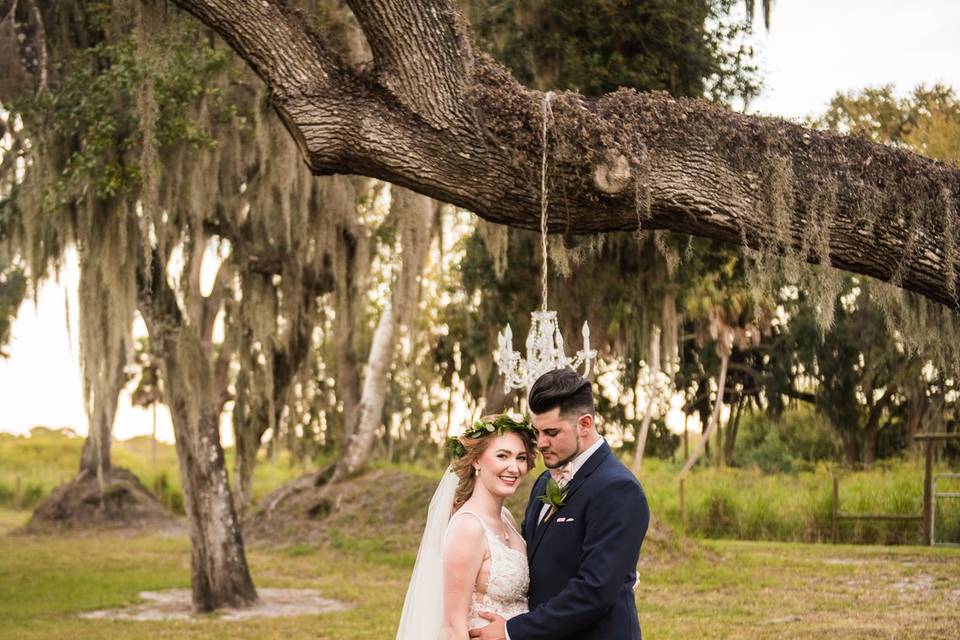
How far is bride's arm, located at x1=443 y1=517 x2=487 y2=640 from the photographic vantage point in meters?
3.66

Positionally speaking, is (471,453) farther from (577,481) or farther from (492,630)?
(492,630)

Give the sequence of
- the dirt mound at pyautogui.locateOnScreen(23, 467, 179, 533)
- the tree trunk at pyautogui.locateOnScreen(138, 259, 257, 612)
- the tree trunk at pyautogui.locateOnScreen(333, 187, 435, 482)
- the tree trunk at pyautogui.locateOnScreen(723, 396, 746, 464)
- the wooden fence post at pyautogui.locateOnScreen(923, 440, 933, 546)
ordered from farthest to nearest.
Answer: the tree trunk at pyautogui.locateOnScreen(723, 396, 746, 464) < the dirt mound at pyautogui.locateOnScreen(23, 467, 179, 533) < the tree trunk at pyautogui.locateOnScreen(333, 187, 435, 482) < the wooden fence post at pyautogui.locateOnScreen(923, 440, 933, 546) < the tree trunk at pyautogui.locateOnScreen(138, 259, 257, 612)

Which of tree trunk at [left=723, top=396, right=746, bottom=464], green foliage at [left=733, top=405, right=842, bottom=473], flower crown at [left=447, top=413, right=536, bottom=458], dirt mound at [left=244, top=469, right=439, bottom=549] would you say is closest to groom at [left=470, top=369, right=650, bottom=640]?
flower crown at [left=447, top=413, right=536, bottom=458]

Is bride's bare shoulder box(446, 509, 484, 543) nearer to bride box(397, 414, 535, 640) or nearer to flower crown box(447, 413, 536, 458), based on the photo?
bride box(397, 414, 535, 640)

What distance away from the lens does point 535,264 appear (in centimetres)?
1327

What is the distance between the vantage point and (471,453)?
3889mm

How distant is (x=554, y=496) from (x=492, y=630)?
1.57 feet

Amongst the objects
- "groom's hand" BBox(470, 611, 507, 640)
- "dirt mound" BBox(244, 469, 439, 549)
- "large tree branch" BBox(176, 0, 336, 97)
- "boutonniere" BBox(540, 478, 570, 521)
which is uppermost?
"large tree branch" BBox(176, 0, 336, 97)

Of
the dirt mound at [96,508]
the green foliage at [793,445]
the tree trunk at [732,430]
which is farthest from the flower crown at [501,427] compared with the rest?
the tree trunk at [732,430]

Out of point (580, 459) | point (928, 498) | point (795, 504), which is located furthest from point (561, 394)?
point (795, 504)

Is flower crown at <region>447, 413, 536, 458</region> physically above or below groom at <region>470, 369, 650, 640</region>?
→ above

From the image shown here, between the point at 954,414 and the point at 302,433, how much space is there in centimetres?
1474

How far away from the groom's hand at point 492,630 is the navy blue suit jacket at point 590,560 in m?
0.04

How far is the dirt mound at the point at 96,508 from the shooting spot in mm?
20594
